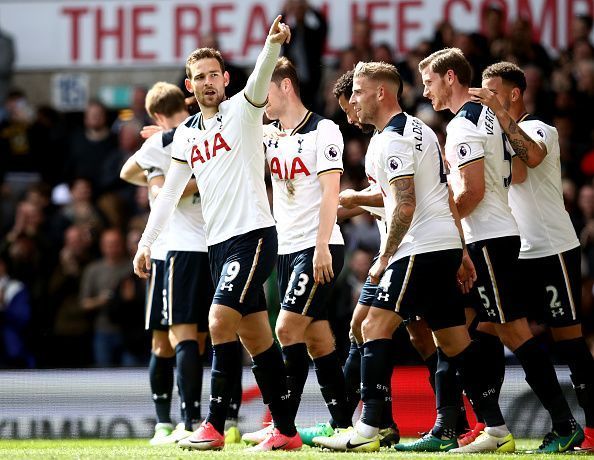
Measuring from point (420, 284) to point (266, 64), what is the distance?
1.59m

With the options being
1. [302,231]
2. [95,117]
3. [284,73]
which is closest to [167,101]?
[284,73]

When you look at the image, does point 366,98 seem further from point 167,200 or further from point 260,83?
point 167,200

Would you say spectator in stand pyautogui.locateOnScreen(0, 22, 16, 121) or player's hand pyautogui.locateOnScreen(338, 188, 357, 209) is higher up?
spectator in stand pyautogui.locateOnScreen(0, 22, 16, 121)

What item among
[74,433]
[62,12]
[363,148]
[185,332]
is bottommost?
[74,433]

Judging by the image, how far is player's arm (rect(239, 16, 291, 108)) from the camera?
7.71 metres

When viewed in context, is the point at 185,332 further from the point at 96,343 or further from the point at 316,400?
the point at 96,343

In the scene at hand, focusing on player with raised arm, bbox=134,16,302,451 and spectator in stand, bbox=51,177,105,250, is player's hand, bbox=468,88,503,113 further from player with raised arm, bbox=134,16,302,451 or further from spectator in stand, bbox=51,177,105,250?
spectator in stand, bbox=51,177,105,250

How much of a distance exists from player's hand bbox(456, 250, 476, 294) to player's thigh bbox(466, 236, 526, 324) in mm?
151

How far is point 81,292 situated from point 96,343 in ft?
2.67

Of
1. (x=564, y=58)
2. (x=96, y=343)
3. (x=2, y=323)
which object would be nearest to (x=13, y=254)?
(x=2, y=323)

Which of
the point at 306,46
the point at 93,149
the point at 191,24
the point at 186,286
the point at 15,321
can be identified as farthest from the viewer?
the point at 191,24

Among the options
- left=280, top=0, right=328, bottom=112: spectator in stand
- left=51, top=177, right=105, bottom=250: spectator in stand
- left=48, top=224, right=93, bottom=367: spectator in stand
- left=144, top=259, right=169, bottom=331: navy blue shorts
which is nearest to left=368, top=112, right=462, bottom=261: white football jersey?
left=144, top=259, right=169, bottom=331: navy blue shorts

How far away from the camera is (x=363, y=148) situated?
14.6 meters

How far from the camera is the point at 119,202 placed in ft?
49.4
